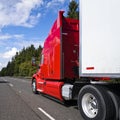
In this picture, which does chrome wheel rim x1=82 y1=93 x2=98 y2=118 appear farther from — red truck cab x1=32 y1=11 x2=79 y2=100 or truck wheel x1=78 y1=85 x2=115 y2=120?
red truck cab x1=32 y1=11 x2=79 y2=100

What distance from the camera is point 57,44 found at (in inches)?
489

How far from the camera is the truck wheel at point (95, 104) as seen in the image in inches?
303

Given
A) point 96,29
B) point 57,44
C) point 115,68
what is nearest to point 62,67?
point 57,44

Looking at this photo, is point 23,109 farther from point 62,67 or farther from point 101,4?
point 101,4

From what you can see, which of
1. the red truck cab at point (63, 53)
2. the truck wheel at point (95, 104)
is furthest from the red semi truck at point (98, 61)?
the red truck cab at point (63, 53)

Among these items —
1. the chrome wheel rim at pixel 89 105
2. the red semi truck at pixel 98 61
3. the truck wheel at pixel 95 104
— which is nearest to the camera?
the red semi truck at pixel 98 61

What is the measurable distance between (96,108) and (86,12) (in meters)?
2.64

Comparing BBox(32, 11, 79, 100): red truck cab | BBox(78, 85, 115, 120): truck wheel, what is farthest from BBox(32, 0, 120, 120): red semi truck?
BBox(32, 11, 79, 100): red truck cab

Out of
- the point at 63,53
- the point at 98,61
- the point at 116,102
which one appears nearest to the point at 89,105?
the point at 116,102

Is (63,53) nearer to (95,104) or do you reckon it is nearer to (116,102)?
(95,104)

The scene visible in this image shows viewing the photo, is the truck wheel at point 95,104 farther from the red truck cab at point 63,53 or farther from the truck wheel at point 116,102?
the red truck cab at point 63,53

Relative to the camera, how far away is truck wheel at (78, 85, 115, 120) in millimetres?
7699

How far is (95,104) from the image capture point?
8.53 m

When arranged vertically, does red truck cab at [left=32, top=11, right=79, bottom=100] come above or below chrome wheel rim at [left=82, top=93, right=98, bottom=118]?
above
